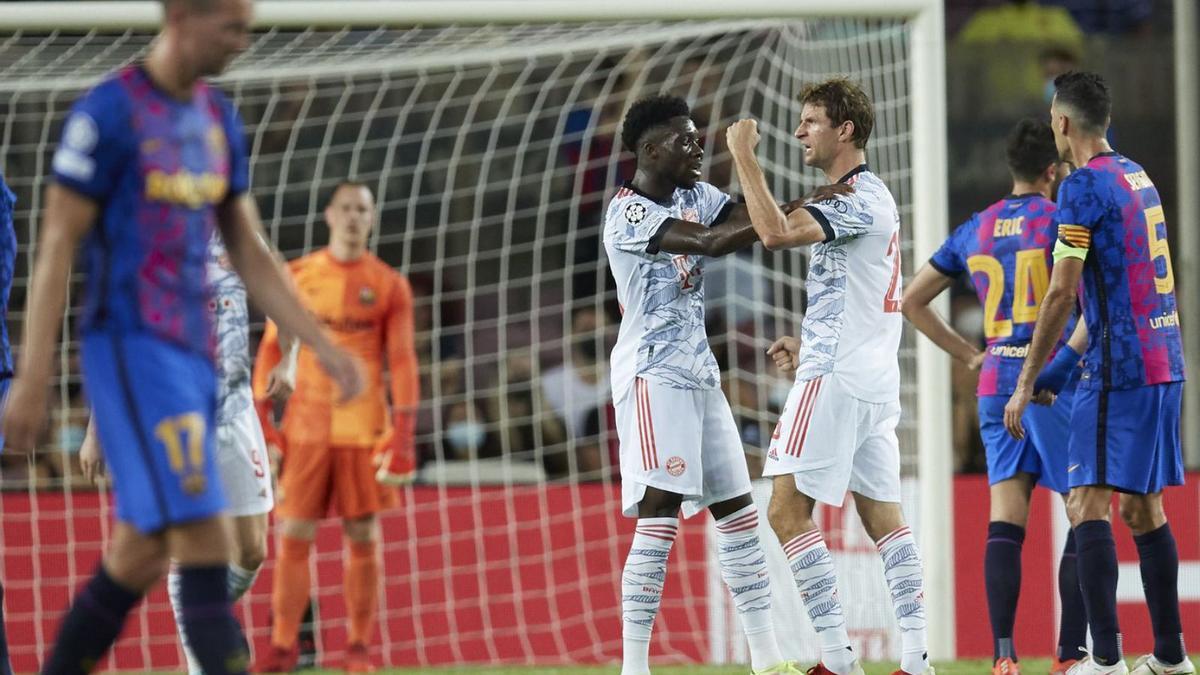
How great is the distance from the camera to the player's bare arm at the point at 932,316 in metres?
6.24

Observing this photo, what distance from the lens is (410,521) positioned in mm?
8453

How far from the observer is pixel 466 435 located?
9.46m

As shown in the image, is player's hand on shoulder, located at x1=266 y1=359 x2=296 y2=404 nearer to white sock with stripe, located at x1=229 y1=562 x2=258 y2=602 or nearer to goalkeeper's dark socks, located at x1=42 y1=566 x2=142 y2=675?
white sock with stripe, located at x1=229 y1=562 x2=258 y2=602

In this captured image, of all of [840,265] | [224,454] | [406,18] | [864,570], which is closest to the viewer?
[840,265]

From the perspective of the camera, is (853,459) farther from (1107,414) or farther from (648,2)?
(648,2)

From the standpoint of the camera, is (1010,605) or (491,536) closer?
(1010,605)

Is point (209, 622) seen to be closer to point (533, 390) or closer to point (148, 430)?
point (148, 430)

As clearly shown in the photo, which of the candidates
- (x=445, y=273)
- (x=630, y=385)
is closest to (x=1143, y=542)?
(x=630, y=385)

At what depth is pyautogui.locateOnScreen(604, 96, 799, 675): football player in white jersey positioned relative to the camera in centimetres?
532

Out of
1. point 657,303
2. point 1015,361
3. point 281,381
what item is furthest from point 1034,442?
point 281,381

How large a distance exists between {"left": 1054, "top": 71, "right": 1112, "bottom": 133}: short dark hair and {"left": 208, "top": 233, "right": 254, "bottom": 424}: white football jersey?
2833 millimetres

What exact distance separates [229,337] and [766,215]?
77.8 inches

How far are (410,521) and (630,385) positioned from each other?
10.8 feet

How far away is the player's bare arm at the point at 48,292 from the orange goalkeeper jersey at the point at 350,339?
433 cm
